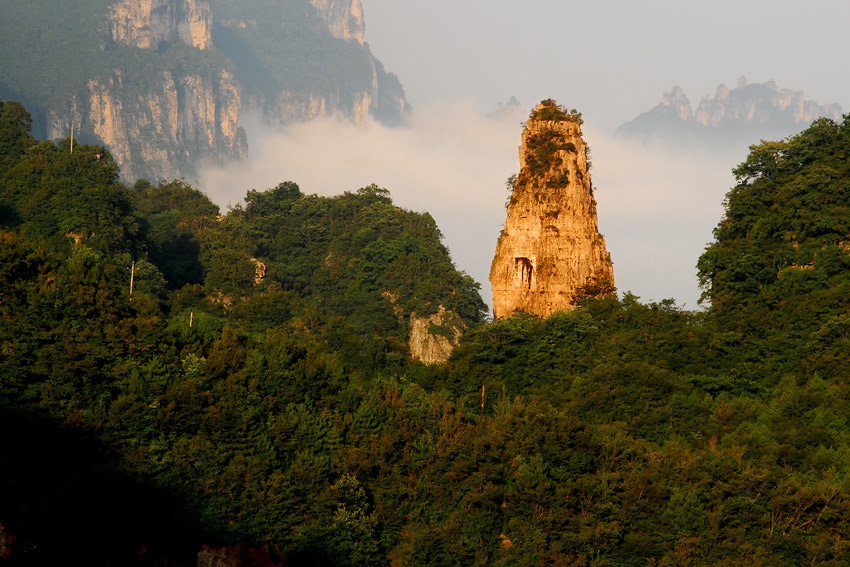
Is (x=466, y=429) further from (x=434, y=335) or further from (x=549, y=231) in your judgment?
(x=434, y=335)

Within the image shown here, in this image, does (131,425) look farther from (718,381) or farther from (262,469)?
(718,381)

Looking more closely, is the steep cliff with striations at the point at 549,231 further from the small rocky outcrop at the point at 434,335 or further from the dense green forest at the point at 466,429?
the small rocky outcrop at the point at 434,335

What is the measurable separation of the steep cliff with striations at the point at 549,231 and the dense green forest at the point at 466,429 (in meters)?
3.17

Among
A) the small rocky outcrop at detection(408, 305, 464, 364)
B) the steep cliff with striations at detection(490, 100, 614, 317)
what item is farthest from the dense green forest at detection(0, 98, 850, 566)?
the small rocky outcrop at detection(408, 305, 464, 364)

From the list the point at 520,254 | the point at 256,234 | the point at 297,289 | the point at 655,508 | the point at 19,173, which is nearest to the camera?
the point at 655,508

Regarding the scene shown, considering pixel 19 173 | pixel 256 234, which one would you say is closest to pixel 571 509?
pixel 19 173

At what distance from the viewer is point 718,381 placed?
50.9m

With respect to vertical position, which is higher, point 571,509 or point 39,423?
point 39,423

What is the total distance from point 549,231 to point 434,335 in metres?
17.0

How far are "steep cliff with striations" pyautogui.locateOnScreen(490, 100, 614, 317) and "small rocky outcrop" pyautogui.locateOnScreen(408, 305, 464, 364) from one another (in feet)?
40.3

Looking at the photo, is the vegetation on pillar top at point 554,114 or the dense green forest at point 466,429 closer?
the dense green forest at point 466,429

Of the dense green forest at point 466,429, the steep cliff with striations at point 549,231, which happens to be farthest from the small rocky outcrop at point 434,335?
the dense green forest at point 466,429

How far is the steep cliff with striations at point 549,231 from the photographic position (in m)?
62.7

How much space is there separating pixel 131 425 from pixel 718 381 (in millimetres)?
23594
